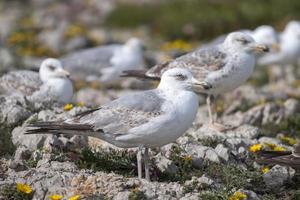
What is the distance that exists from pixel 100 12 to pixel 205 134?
16952 mm

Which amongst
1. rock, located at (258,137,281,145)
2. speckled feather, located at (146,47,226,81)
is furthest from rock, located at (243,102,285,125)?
rock, located at (258,137,281,145)

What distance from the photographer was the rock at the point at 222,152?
912cm

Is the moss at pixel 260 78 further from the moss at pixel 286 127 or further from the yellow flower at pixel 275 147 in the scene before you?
the yellow flower at pixel 275 147

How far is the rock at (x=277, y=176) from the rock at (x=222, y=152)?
0.60 meters

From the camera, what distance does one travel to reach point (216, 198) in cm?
779

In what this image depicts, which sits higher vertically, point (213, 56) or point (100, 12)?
point (100, 12)

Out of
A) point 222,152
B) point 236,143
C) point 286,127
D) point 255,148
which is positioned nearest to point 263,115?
point 286,127

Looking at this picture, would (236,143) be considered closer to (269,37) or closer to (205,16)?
(269,37)

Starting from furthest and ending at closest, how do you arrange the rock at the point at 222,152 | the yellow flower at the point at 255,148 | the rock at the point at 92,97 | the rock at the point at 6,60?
the rock at the point at 6,60 → the rock at the point at 92,97 → the yellow flower at the point at 255,148 → the rock at the point at 222,152

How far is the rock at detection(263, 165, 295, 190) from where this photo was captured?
28.2 feet

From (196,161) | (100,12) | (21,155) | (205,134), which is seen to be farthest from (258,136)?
(100,12)

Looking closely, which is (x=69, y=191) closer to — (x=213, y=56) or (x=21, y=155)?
(x=21, y=155)

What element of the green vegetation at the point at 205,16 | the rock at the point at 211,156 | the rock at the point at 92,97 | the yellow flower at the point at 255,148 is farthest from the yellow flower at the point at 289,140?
the green vegetation at the point at 205,16

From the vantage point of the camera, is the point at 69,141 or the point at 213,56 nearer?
the point at 69,141
